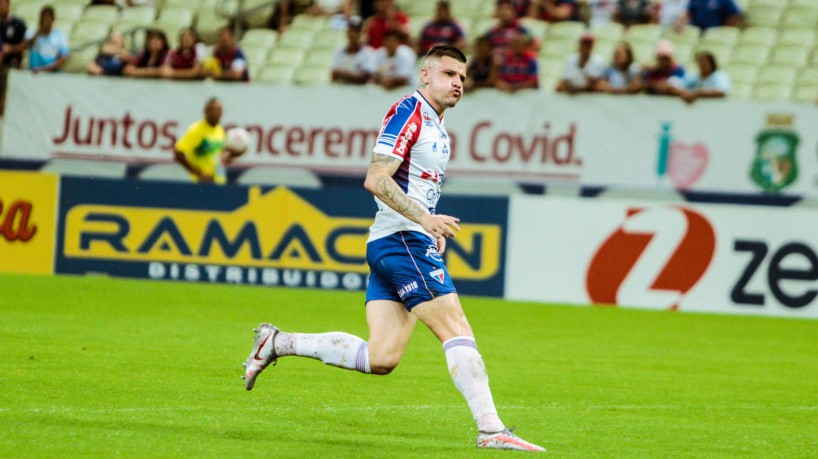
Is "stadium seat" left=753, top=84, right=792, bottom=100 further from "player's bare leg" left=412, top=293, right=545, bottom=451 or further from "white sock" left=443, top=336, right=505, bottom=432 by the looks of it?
"white sock" left=443, top=336, right=505, bottom=432

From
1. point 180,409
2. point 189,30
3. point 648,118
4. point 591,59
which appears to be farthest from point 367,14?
point 180,409

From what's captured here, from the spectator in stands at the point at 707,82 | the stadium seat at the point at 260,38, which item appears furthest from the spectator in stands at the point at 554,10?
the stadium seat at the point at 260,38

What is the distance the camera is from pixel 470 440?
25.1 feet

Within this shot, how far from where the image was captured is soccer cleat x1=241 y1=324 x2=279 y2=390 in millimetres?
8023

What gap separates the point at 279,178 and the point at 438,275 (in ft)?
34.6

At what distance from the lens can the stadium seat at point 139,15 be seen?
2322 cm

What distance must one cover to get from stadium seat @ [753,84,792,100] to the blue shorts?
13237 mm

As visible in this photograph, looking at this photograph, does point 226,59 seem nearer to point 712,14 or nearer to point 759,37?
point 712,14

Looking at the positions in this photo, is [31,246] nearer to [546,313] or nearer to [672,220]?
[546,313]

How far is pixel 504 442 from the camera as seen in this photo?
7043mm

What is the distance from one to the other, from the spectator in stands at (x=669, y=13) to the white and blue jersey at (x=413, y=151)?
13.8 m

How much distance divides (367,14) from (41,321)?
1056 cm

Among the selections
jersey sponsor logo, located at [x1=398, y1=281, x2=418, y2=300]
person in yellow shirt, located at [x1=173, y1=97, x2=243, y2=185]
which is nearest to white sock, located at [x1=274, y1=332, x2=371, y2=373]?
jersey sponsor logo, located at [x1=398, y1=281, x2=418, y2=300]

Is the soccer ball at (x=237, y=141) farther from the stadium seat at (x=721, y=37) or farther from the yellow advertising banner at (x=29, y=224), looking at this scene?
the stadium seat at (x=721, y=37)
